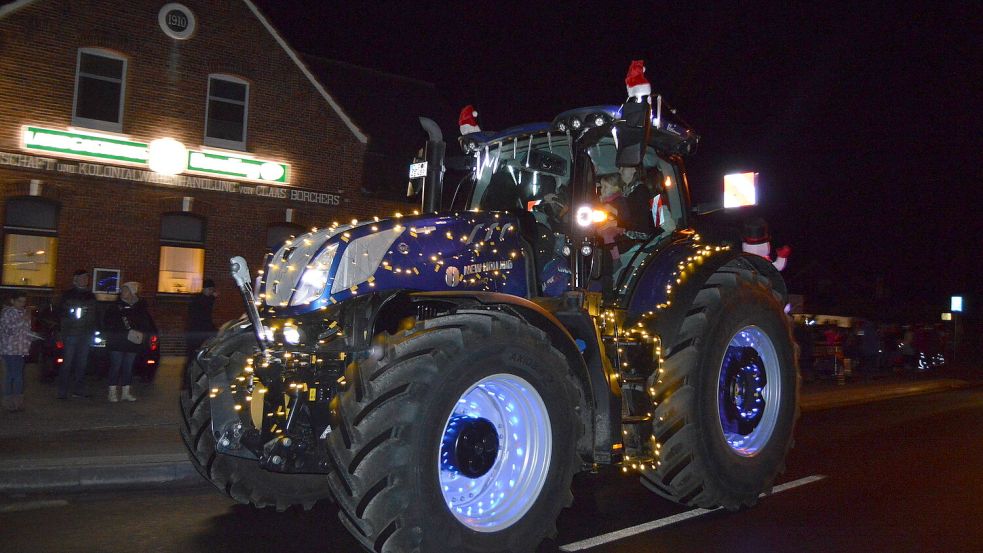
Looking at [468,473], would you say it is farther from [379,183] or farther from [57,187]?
[379,183]

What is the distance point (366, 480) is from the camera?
12.9 ft

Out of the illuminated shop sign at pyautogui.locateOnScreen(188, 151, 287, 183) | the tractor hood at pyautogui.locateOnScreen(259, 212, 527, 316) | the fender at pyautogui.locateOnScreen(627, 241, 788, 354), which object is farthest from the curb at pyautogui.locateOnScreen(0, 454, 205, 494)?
the illuminated shop sign at pyautogui.locateOnScreen(188, 151, 287, 183)

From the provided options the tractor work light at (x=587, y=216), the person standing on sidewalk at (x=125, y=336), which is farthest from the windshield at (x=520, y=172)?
the person standing on sidewalk at (x=125, y=336)

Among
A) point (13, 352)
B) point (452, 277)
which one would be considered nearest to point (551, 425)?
point (452, 277)

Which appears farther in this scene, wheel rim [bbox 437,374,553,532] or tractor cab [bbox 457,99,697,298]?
tractor cab [bbox 457,99,697,298]

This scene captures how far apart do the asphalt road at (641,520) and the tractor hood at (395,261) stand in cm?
165

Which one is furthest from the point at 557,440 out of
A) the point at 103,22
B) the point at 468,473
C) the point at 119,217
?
the point at 103,22

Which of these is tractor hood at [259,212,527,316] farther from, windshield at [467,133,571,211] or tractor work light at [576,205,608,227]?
windshield at [467,133,571,211]

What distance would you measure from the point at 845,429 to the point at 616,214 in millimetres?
6794

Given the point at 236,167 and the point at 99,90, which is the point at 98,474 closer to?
the point at 236,167

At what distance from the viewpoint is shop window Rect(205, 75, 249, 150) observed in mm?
17547

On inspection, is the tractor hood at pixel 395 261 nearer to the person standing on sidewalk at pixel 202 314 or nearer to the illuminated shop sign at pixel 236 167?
the person standing on sidewalk at pixel 202 314

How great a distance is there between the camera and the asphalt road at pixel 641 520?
5156 mm

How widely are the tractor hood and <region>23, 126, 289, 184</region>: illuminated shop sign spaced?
1243 centimetres
